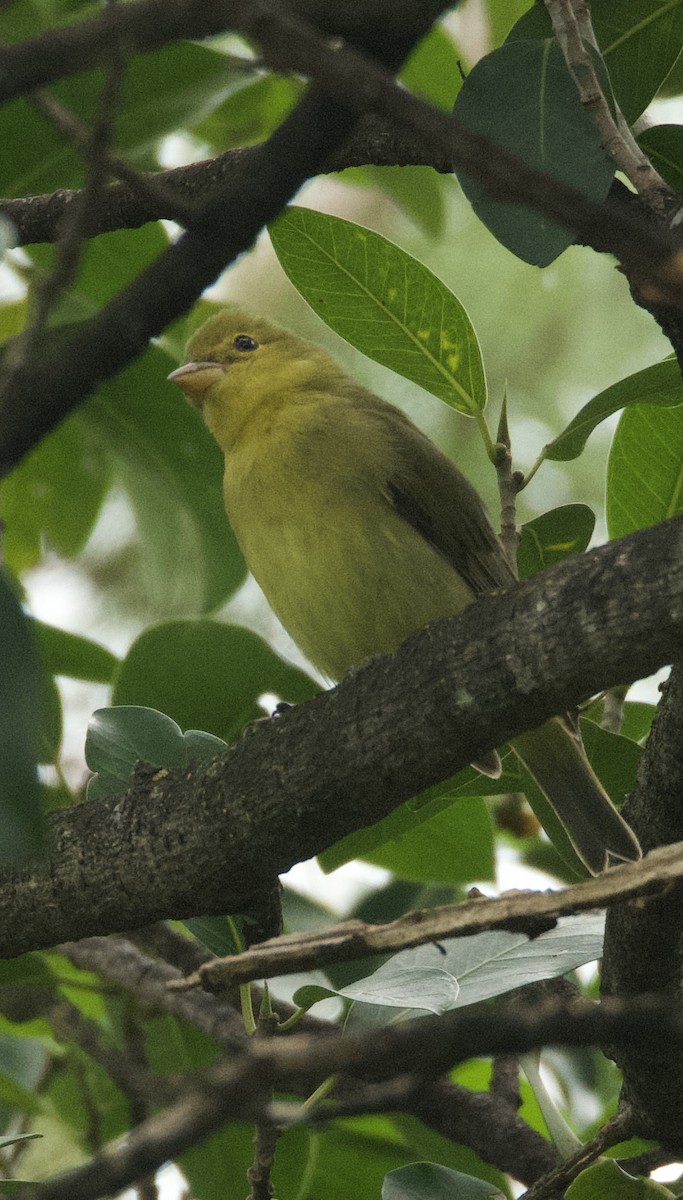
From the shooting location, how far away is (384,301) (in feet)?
10.1

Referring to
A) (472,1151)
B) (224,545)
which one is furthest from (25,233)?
(472,1151)

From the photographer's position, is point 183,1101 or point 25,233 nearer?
point 183,1101

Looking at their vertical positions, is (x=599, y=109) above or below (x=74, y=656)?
above

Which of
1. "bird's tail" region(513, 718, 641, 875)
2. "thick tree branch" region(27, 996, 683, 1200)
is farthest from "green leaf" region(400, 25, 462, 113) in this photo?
"thick tree branch" region(27, 996, 683, 1200)

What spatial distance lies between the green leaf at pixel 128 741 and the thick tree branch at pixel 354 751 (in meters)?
0.10

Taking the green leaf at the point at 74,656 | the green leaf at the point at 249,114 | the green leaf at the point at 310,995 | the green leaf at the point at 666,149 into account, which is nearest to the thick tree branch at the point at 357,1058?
the green leaf at the point at 310,995

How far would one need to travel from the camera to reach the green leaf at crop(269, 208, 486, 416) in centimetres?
302

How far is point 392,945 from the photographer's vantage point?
1.92 meters

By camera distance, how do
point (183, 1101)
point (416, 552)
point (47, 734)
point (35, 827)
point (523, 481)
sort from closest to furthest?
point (183, 1101)
point (35, 827)
point (523, 481)
point (47, 734)
point (416, 552)

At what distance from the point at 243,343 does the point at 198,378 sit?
0.29 metres

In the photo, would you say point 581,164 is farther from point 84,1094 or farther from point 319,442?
point 84,1094

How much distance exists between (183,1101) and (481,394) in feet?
7.26

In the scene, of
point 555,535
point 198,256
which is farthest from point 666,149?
point 198,256

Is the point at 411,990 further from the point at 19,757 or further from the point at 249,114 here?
the point at 249,114
